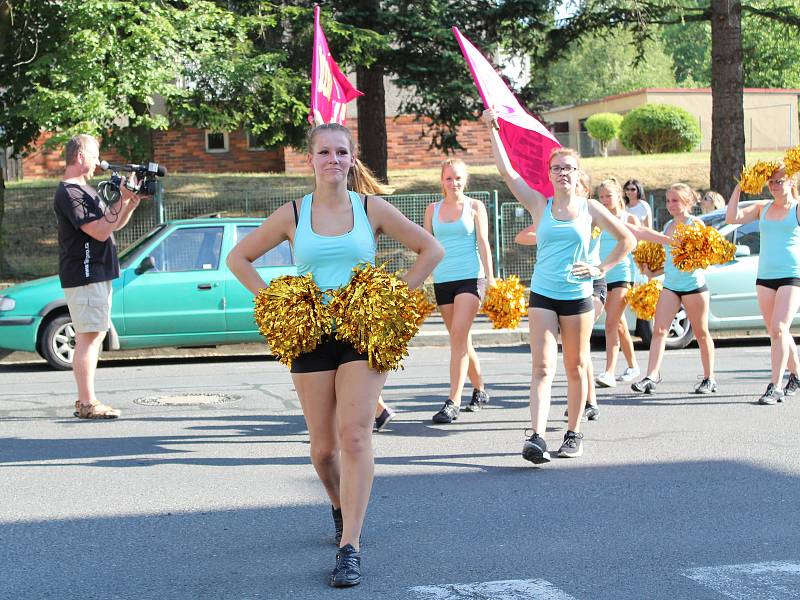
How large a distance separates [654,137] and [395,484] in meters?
33.5

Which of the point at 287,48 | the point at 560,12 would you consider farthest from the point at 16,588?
the point at 560,12

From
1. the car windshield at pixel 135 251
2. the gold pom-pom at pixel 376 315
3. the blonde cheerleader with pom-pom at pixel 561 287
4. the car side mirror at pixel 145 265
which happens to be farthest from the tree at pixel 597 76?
the gold pom-pom at pixel 376 315

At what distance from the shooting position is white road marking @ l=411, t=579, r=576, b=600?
4559mm

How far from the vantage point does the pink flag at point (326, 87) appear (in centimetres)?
896

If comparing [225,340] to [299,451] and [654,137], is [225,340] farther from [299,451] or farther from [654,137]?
[654,137]

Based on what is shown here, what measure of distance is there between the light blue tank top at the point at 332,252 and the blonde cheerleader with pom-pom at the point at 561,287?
2.38 meters

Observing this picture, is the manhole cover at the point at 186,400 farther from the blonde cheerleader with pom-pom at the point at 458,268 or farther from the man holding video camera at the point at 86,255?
the blonde cheerleader with pom-pom at the point at 458,268

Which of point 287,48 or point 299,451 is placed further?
point 287,48

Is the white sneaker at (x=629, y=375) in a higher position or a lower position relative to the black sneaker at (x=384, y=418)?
lower

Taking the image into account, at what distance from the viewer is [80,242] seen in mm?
8898

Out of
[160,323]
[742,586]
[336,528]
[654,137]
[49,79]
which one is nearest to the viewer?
[742,586]

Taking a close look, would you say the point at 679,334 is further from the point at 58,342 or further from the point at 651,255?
the point at 58,342

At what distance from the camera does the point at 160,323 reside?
41.7 feet

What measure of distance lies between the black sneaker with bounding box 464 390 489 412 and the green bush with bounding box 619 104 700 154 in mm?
30166
